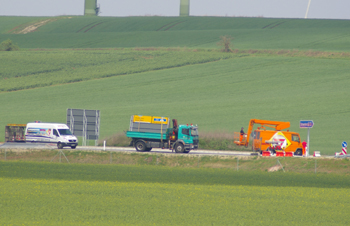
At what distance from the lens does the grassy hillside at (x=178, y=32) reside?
9525cm

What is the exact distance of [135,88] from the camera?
66.6m

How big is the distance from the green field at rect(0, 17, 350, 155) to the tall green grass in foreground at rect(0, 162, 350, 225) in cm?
1623

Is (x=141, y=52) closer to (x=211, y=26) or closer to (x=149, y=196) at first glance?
(x=211, y=26)

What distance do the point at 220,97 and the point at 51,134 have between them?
26751 mm

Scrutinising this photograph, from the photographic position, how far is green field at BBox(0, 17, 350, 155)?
51.9 meters

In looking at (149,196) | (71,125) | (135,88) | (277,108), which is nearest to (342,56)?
A: (277,108)

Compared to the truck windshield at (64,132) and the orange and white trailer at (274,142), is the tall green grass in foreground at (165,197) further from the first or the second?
the truck windshield at (64,132)

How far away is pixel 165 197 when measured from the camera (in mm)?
20078

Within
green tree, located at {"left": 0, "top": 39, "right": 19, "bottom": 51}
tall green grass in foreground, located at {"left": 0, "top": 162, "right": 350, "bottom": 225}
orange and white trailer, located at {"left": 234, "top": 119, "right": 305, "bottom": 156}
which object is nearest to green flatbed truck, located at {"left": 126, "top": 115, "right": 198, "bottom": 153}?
orange and white trailer, located at {"left": 234, "top": 119, "right": 305, "bottom": 156}

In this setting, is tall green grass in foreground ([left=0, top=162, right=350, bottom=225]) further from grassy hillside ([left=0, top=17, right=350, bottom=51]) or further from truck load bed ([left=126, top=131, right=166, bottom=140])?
grassy hillside ([left=0, top=17, right=350, bottom=51])

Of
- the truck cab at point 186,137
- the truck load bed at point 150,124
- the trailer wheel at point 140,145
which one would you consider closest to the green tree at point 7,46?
the truck load bed at point 150,124

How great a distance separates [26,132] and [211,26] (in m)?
85.2

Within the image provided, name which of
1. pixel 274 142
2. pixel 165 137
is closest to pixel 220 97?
pixel 274 142

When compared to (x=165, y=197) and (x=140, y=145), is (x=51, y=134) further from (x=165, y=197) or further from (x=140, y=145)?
(x=165, y=197)
